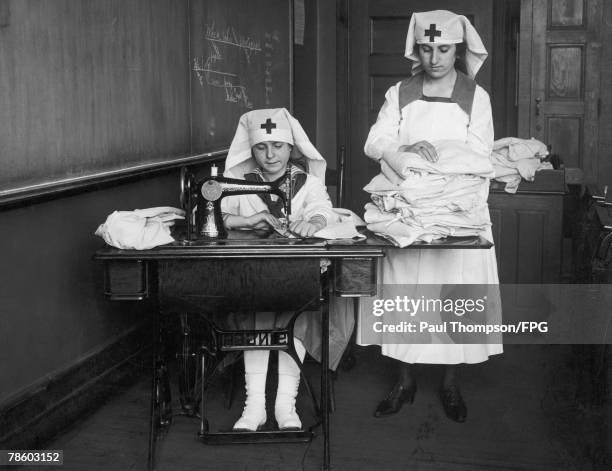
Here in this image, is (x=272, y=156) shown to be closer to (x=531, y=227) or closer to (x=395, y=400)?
(x=395, y=400)

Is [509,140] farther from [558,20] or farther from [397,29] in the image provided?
[397,29]

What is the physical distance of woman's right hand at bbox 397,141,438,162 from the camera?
315cm

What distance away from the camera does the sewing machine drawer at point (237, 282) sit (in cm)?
281

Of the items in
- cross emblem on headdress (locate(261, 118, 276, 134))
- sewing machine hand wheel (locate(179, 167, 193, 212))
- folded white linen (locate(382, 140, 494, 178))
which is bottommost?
sewing machine hand wheel (locate(179, 167, 193, 212))

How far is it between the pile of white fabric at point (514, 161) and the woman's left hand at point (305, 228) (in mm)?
1819

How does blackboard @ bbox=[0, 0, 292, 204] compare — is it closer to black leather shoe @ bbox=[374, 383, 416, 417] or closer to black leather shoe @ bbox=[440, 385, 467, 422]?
black leather shoe @ bbox=[374, 383, 416, 417]

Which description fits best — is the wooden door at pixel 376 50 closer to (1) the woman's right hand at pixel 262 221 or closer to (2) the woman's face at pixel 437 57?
(2) the woman's face at pixel 437 57

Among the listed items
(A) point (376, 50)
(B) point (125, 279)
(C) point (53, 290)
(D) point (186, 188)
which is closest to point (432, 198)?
(D) point (186, 188)

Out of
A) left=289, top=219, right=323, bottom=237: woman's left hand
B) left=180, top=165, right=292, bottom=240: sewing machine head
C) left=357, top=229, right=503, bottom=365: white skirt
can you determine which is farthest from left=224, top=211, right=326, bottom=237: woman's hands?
left=357, top=229, right=503, bottom=365: white skirt

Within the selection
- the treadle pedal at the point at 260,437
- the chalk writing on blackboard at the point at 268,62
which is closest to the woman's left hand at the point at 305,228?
the treadle pedal at the point at 260,437

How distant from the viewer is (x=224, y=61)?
5070 millimetres

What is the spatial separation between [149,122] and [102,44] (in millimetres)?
562

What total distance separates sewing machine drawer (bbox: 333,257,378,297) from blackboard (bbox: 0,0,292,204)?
3.65 ft

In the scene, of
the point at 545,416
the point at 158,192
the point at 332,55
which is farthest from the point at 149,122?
the point at 332,55
